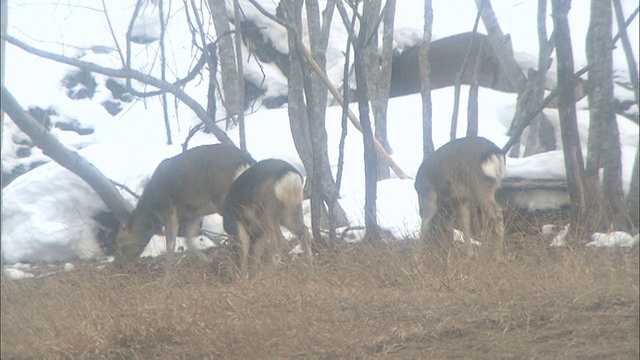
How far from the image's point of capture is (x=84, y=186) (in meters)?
6.65

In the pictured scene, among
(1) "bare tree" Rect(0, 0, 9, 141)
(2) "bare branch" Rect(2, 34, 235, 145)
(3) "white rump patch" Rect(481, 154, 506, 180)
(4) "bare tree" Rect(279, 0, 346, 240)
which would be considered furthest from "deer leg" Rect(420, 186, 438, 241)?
(1) "bare tree" Rect(0, 0, 9, 141)

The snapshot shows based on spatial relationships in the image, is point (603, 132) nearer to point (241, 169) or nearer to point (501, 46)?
point (501, 46)

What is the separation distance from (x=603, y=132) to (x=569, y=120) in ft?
1.53

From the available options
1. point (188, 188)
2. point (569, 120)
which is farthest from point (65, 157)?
point (569, 120)

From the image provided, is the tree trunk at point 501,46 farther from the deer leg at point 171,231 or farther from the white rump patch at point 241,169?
the deer leg at point 171,231

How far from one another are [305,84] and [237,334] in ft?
11.5

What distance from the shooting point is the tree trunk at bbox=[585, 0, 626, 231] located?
5234 mm

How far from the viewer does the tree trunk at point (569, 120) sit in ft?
18.6

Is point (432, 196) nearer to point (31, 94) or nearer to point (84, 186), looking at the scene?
point (84, 186)

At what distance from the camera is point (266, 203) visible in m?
7.95

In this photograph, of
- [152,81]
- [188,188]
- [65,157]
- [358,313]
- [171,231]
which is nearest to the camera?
[358,313]

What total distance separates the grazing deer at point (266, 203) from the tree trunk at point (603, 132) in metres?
2.58

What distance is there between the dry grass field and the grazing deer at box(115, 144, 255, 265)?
202 cm

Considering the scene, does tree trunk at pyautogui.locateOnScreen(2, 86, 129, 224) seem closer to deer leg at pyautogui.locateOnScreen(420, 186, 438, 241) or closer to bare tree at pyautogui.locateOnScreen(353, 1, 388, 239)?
bare tree at pyautogui.locateOnScreen(353, 1, 388, 239)
